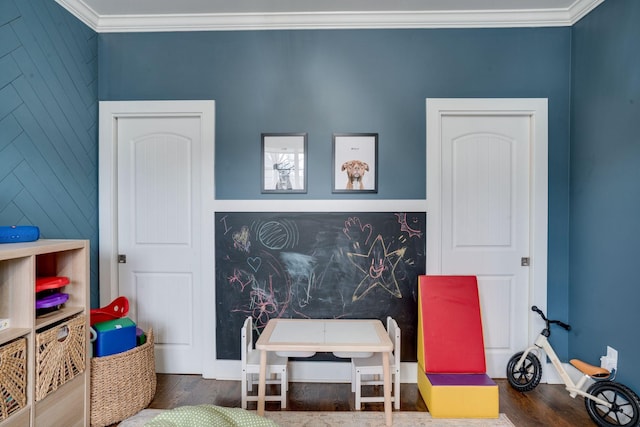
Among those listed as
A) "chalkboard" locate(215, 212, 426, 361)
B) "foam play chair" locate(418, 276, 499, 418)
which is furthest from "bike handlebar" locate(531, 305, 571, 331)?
"chalkboard" locate(215, 212, 426, 361)

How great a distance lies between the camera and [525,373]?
2.42m

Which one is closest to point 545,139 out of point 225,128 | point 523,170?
point 523,170

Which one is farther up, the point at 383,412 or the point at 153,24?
the point at 153,24

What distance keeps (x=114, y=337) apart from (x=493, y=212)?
275 cm

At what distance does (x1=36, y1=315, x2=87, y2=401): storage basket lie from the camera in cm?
161

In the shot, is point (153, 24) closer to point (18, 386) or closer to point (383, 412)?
point (18, 386)

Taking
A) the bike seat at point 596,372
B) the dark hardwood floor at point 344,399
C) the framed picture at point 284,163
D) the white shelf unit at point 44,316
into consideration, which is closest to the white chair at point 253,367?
the dark hardwood floor at point 344,399

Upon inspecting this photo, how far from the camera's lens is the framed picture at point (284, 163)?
8.38ft

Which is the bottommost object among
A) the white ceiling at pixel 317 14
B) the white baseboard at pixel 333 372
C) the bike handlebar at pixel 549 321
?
the white baseboard at pixel 333 372

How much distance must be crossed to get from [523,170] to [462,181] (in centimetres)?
48

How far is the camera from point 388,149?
8.36ft

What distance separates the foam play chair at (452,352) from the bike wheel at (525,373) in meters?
0.40

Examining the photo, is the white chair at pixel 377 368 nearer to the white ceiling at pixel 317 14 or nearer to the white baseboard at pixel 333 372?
the white baseboard at pixel 333 372

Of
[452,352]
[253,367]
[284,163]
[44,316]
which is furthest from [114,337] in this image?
[452,352]
